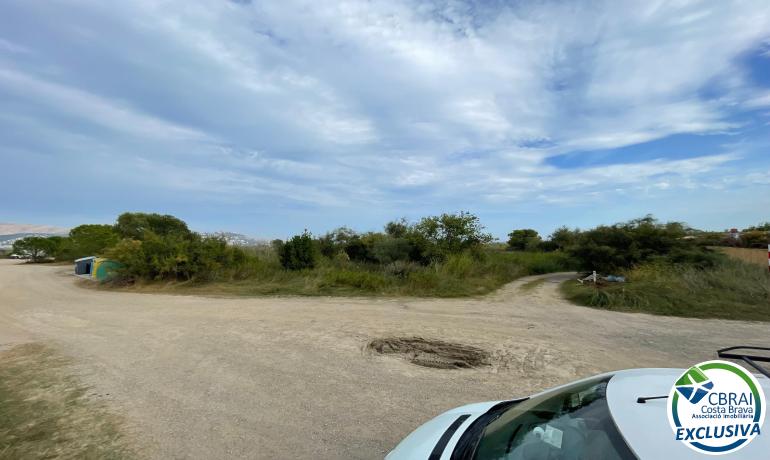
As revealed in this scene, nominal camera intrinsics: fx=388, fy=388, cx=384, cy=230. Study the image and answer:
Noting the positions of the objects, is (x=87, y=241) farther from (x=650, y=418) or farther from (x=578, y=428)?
(x=650, y=418)

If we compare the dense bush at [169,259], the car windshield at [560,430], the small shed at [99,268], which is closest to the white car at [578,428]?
the car windshield at [560,430]

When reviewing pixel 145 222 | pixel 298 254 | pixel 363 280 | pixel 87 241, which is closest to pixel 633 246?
pixel 363 280

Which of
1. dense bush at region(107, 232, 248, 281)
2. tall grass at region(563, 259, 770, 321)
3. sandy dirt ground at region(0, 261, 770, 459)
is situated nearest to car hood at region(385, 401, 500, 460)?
sandy dirt ground at region(0, 261, 770, 459)

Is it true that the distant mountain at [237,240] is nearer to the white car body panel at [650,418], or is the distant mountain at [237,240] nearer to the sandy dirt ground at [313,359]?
the sandy dirt ground at [313,359]

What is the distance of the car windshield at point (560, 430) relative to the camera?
1468 millimetres

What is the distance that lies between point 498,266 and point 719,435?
710 inches

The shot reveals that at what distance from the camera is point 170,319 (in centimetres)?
923

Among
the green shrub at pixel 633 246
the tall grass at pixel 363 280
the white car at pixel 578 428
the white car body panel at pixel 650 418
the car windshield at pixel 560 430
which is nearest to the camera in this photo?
the white car body panel at pixel 650 418

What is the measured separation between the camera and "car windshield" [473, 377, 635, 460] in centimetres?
147

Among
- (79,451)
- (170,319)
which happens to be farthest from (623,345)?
(170,319)

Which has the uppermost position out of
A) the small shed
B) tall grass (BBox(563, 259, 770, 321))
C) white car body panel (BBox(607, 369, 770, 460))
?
the small shed

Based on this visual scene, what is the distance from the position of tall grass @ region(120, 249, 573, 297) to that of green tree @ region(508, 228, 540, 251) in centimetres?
1944

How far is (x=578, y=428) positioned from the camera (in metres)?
1.64

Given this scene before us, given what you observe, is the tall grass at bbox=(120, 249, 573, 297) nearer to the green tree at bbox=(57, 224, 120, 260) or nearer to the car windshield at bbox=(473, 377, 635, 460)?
the car windshield at bbox=(473, 377, 635, 460)
